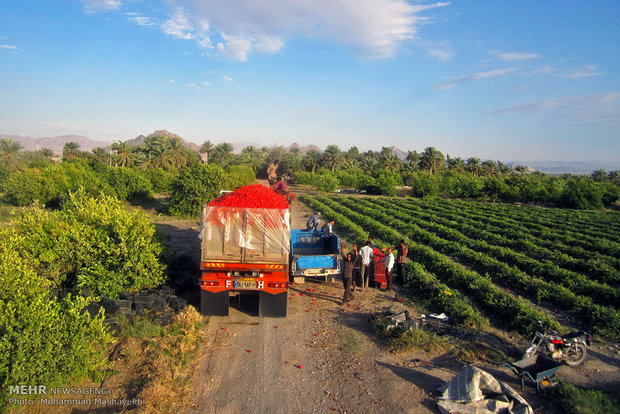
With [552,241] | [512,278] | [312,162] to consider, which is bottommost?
[512,278]

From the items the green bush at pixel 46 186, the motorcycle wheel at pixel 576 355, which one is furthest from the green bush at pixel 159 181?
the motorcycle wheel at pixel 576 355

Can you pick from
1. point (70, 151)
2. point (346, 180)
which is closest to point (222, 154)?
point (70, 151)

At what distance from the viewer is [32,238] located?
834cm

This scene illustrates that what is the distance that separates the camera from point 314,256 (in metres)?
9.80

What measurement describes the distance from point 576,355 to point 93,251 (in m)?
10.5

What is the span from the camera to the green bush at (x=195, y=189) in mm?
22953

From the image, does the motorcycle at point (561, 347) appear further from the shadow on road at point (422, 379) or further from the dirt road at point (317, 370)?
the shadow on road at point (422, 379)

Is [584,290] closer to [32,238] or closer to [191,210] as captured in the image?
[32,238]

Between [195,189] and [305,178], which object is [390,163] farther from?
[195,189]

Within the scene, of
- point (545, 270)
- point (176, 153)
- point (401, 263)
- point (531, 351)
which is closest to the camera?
point (531, 351)

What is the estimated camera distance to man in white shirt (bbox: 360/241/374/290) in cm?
1045

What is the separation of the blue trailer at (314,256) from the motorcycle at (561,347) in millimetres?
4938

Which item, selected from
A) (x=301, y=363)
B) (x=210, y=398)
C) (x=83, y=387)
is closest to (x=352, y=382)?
(x=301, y=363)

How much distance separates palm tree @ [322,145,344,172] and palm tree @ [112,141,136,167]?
35.2 metres
